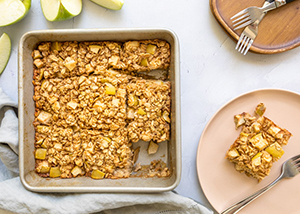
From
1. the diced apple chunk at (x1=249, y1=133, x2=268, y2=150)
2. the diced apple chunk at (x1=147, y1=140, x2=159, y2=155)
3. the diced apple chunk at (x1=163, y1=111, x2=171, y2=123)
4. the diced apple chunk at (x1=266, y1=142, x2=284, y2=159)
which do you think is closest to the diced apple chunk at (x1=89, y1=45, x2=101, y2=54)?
the diced apple chunk at (x1=163, y1=111, x2=171, y2=123)

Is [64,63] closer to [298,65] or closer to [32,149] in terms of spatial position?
[32,149]

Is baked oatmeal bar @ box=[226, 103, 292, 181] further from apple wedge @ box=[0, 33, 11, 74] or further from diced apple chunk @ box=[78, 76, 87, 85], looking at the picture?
apple wedge @ box=[0, 33, 11, 74]

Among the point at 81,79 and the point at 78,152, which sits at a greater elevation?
the point at 81,79

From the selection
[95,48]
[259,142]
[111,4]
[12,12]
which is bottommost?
[259,142]

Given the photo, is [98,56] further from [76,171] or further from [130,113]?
[76,171]

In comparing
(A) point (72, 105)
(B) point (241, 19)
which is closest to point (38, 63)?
(A) point (72, 105)

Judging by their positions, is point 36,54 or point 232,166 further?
point 232,166

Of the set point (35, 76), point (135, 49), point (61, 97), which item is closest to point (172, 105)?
point (135, 49)
